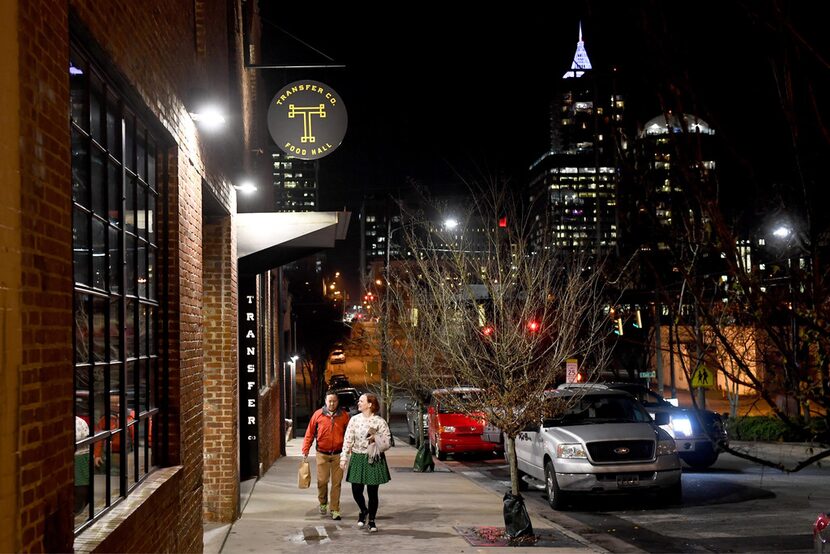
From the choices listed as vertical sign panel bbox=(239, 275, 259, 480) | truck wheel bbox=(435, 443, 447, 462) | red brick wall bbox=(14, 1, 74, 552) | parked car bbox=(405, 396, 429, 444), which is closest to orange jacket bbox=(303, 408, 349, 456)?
vertical sign panel bbox=(239, 275, 259, 480)

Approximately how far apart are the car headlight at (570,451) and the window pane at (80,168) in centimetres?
1071

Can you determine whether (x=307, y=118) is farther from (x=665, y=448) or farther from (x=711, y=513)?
(x=711, y=513)

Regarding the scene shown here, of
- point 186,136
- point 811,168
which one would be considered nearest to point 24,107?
point 811,168

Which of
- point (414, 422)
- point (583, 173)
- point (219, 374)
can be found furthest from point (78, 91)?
point (583, 173)

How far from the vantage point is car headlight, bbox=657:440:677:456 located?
15.1m

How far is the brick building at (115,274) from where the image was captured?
3926 mm

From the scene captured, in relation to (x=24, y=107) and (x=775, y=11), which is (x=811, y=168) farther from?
(x=24, y=107)

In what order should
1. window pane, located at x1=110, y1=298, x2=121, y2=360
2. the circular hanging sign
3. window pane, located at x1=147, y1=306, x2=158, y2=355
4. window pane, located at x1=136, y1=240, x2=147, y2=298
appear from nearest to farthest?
window pane, located at x1=110, y1=298, x2=121, y2=360 → window pane, located at x1=136, y1=240, x2=147, y2=298 → window pane, located at x1=147, y1=306, x2=158, y2=355 → the circular hanging sign

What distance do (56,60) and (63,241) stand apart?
0.84 metres

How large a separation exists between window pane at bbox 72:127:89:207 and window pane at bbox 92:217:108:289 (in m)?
0.29

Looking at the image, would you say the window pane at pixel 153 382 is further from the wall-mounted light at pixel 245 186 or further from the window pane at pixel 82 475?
the wall-mounted light at pixel 245 186

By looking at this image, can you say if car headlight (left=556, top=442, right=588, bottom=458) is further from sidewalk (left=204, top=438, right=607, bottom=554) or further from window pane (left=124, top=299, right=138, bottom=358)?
window pane (left=124, top=299, right=138, bottom=358)

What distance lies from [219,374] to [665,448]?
7.25 metres

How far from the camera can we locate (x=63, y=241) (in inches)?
178
